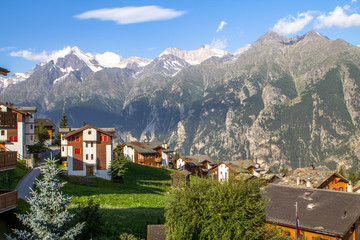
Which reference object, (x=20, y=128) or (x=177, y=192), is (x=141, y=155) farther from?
(x=177, y=192)

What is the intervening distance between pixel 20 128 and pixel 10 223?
4252 cm

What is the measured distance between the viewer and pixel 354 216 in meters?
33.8

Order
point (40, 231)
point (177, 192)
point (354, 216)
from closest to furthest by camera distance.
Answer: point (40, 231) → point (177, 192) → point (354, 216)

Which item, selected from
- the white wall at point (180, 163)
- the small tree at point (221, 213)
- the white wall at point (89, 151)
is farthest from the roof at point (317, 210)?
the white wall at point (180, 163)

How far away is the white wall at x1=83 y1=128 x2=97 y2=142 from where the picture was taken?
64500 millimetres

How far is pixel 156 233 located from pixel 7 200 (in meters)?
12.2

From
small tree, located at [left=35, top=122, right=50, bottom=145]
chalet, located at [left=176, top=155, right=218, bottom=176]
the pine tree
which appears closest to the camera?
the pine tree

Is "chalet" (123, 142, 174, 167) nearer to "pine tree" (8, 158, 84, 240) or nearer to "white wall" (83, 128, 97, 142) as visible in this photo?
"white wall" (83, 128, 97, 142)

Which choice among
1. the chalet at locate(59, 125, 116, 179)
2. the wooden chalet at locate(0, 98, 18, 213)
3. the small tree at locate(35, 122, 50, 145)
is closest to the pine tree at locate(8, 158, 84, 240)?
the wooden chalet at locate(0, 98, 18, 213)

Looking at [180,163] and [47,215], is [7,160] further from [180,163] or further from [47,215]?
[180,163]

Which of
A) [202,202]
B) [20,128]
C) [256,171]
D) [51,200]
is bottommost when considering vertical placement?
[256,171]

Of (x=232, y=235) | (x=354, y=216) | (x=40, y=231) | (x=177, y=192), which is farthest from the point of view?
(x=354, y=216)

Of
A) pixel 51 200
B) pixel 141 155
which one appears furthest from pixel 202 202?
pixel 141 155

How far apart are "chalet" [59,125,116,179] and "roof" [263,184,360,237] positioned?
34995 millimetres
